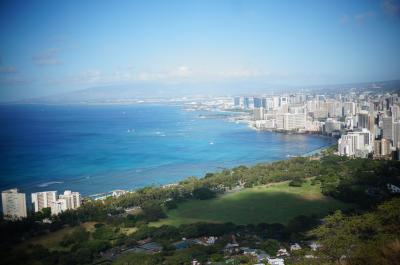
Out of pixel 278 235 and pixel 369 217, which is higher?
pixel 369 217

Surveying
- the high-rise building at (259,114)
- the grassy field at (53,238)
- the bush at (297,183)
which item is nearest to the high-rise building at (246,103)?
the high-rise building at (259,114)

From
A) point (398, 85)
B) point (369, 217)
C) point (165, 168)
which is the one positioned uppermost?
point (398, 85)

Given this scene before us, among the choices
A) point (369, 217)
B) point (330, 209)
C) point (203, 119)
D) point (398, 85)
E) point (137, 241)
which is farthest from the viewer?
point (203, 119)

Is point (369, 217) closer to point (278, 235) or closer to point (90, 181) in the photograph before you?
point (278, 235)

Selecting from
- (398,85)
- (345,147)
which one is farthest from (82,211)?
(345,147)

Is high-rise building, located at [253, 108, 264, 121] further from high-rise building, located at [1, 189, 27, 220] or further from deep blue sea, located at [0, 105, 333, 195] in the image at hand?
high-rise building, located at [1, 189, 27, 220]

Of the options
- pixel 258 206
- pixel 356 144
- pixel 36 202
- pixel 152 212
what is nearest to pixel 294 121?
pixel 356 144

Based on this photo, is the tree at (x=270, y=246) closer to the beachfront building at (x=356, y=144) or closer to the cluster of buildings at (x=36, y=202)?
the cluster of buildings at (x=36, y=202)
